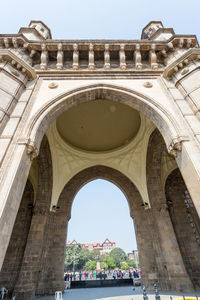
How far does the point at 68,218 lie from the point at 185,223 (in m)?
6.84

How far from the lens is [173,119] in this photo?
5.43 metres

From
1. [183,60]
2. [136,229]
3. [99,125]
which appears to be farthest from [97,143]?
[183,60]

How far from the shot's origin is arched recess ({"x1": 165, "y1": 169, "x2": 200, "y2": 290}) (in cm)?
871

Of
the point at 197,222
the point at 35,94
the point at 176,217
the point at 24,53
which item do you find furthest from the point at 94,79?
the point at 197,222

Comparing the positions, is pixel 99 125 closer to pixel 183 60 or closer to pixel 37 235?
pixel 183 60

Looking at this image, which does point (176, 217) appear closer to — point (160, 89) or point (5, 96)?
point (160, 89)

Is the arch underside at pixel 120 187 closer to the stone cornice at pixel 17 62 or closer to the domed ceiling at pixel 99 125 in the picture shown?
the domed ceiling at pixel 99 125

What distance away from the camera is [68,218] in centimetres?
983

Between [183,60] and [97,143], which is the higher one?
Result: [97,143]

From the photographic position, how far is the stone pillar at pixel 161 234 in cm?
742

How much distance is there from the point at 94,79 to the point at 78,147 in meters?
5.90

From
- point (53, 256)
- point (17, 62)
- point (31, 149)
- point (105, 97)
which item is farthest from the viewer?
point (53, 256)

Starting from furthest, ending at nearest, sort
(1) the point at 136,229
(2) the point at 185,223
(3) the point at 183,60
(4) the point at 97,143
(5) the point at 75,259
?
1. (5) the point at 75,259
2. (4) the point at 97,143
3. (2) the point at 185,223
4. (1) the point at 136,229
5. (3) the point at 183,60

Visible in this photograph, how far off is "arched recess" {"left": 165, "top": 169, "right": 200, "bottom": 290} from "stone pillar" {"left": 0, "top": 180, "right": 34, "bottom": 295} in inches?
332
